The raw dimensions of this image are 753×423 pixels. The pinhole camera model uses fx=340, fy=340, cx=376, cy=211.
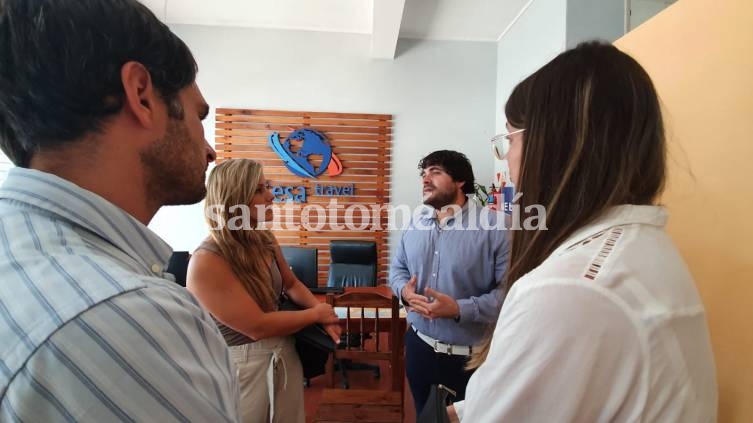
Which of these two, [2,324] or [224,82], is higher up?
[224,82]

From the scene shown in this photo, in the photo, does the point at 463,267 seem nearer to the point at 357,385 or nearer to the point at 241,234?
the point at 241,234

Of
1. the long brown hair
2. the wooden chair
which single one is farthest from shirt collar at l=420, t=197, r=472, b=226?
the long brown hair

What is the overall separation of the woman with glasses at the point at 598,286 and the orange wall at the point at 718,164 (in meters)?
0.42

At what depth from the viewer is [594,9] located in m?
2.90

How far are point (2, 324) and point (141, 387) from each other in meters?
0.16

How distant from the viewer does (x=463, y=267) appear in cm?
196

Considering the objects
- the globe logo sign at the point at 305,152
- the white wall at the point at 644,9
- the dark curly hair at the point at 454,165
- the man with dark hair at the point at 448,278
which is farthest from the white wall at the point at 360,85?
the white wall at the point at 644,9

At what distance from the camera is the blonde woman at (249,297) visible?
134cm

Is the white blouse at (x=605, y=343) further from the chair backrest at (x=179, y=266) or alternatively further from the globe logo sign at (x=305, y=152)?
the globe logo sign at (x=305, y=152)

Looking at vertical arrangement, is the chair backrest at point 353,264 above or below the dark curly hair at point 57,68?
below

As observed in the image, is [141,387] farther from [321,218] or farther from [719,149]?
[321,218]

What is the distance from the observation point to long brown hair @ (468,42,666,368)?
0.71 m

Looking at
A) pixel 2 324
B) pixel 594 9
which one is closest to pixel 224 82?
pixel 594 9

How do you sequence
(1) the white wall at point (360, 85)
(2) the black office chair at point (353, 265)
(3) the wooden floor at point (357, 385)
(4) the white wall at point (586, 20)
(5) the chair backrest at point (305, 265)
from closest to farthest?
(4) the white wall at point (586, 20) → (3) the wooden floor at point (357, 385) → (5) the chair backrest at point (305, 265) → (2) the black office chair at point (353, 265) → (1) the white wall at point (360, 85)
